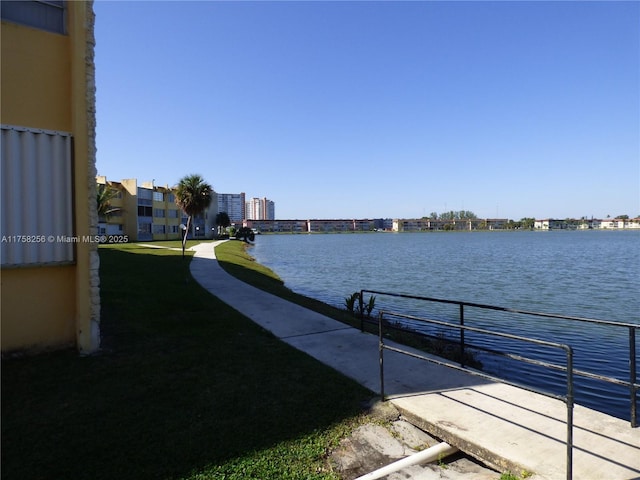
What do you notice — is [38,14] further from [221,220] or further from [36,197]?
[221,220]

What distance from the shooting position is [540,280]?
2345 cm

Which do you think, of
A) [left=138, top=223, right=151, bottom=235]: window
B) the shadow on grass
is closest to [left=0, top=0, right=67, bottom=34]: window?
the shadow on grass

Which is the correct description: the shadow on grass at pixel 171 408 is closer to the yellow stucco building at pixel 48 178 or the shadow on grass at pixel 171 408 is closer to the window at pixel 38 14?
the yellow stucco building at pixel 48 178

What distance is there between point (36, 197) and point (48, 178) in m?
0.34

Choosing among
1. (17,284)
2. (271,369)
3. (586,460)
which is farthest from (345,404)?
(17,284)

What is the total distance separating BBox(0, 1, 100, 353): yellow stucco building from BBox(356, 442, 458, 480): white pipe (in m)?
5.04

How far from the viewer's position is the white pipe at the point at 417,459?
10.9ft

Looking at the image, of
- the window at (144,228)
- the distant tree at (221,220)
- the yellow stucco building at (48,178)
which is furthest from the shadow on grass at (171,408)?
the distant tree at (221,220)

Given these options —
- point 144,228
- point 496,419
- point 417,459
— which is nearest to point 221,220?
point 144,228

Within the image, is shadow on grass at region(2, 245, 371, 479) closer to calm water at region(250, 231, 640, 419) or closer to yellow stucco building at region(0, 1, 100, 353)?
yellow stucco building at region(0, 1, 100, 353)

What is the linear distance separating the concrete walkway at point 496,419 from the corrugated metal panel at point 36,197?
14.1 feet

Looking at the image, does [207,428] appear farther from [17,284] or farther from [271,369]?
[17,284]

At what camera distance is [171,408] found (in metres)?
4.44

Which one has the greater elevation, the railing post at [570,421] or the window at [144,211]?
the window at [144,211]
